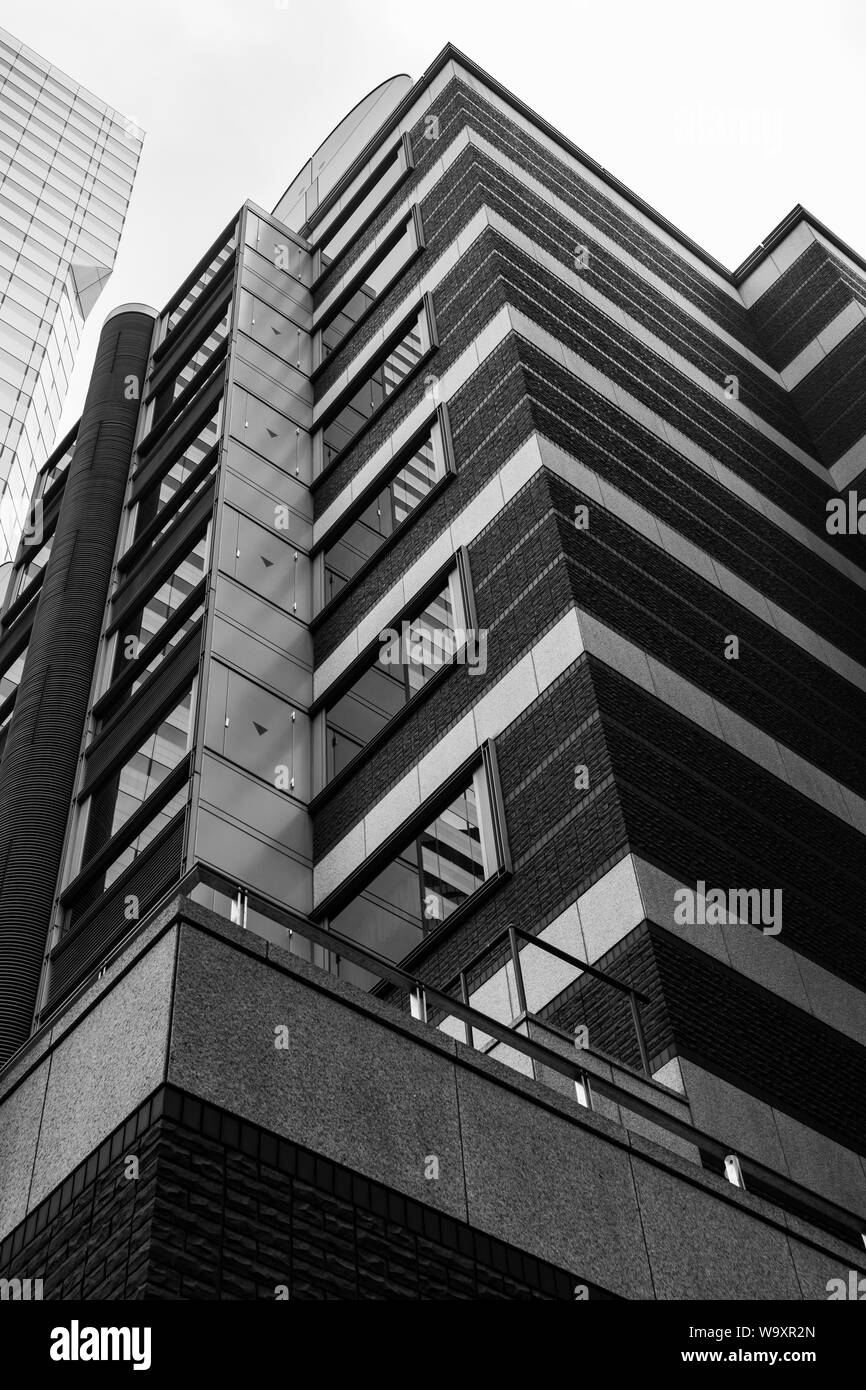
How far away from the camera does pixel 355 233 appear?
35656 millimetres

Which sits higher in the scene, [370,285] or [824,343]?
[824,343]

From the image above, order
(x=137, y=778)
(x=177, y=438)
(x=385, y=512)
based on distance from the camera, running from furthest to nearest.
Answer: (x=177, y=438) → (x=385, y=512) → (x=137, y=778)

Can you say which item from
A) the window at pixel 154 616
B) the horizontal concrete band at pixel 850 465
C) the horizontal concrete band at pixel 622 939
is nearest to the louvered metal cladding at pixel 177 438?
the window at pixel 154 616

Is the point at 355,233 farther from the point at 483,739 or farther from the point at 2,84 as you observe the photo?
the point at 2,84

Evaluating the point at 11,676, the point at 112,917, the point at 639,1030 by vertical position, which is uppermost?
the point at 11,676

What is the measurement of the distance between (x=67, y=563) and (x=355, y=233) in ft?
36.6

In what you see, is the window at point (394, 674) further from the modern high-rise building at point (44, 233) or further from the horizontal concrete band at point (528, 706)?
the modern high-rise building at point (44, 233)

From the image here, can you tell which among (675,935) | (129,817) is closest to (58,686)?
(129,817)

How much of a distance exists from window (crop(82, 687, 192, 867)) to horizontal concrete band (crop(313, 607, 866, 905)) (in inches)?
165

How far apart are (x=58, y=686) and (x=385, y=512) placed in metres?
7.60

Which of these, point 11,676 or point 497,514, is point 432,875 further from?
point 11,676

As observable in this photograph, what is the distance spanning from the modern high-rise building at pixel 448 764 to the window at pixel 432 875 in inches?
2.9

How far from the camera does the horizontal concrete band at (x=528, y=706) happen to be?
19.1 m

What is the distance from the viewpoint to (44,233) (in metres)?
113
